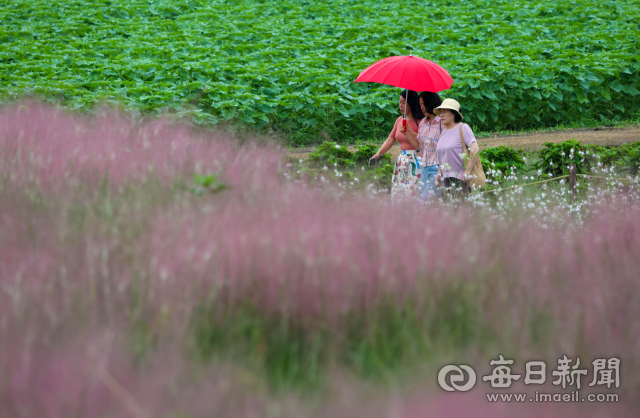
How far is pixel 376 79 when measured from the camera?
611 centimetres

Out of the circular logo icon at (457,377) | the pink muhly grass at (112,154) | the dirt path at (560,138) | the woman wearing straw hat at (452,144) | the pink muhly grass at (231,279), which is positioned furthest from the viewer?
the dirt path at (560,138)

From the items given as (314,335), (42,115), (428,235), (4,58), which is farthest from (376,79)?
(4,58)

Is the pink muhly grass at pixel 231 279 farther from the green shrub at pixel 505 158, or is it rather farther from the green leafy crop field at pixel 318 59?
the green leafy crop field at pixel 318 59

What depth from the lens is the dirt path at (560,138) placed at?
982cm

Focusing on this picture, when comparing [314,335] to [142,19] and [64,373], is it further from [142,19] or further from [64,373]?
[142,19]

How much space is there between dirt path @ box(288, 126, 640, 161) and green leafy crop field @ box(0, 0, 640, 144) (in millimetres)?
689

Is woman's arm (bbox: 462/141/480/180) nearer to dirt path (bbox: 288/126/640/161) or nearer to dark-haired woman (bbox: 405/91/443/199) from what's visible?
dark-haired woman (bbox: 405/91/443/199)

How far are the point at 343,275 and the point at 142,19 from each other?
59.1 feet

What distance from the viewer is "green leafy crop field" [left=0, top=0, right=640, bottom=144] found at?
33.6ft

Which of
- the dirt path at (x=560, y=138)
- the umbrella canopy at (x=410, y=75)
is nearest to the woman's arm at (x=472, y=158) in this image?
the umbrella canopy at (x=410, y=75)

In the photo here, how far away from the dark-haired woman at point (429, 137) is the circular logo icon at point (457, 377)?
4.00m

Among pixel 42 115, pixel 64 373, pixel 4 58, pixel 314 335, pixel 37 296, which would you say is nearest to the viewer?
pixel 64 373

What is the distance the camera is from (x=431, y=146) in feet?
19.8

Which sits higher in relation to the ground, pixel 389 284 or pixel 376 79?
pixel 376 79
